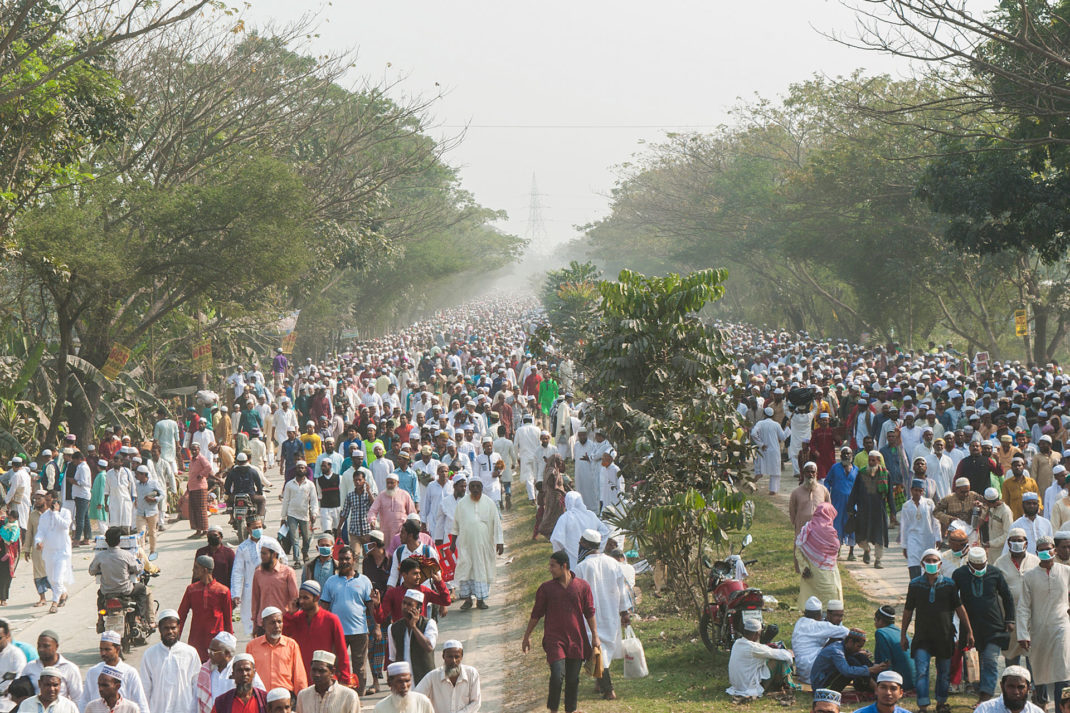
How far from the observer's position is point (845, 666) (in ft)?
28.6

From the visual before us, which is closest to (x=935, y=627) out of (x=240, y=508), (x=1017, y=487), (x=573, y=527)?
(x=573, y=527)

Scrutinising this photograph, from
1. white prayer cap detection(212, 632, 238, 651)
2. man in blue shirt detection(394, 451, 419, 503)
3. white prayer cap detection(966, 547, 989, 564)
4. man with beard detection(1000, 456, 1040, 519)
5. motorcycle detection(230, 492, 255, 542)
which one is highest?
man in blue shirt detection(394, 451, 419, 503)

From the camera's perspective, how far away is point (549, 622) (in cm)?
866

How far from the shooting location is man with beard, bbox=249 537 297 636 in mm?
9570

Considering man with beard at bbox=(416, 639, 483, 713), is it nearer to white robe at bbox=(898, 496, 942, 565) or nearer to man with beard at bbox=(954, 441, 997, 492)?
white robe at bbox=(898, 496, 942, 565)

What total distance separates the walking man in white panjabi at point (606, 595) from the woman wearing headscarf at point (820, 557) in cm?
202

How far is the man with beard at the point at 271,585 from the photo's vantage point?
9.57 metres

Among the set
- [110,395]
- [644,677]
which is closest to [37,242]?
[110,395]

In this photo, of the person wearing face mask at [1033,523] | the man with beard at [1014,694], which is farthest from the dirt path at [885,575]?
the man with beard at [1014,694]

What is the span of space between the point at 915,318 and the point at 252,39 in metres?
23.8

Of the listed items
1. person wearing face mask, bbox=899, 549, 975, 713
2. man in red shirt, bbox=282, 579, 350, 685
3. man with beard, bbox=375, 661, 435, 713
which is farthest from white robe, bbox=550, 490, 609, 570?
man with beard, bbox=375, 661, 435, 713

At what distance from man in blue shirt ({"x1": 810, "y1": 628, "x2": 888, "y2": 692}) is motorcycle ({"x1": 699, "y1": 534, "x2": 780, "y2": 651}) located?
652 millimetres

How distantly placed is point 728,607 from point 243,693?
14.2ft

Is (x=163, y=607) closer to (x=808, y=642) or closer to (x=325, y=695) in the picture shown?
(x=325, y=695)
